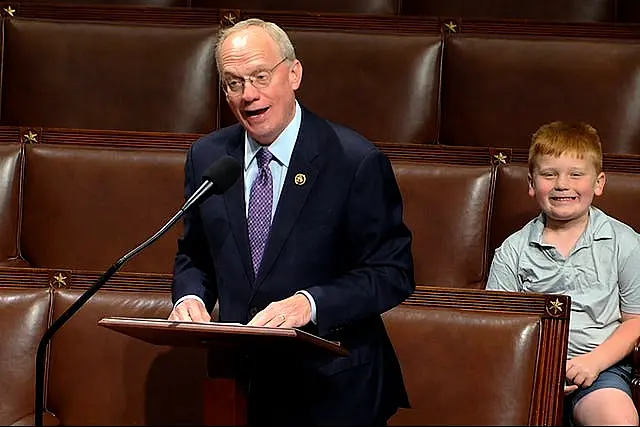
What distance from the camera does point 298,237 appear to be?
70cm

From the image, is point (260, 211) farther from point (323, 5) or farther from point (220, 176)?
point (323, 5)

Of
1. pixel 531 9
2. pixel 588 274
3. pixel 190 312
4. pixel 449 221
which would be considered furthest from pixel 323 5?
pixel 190 312

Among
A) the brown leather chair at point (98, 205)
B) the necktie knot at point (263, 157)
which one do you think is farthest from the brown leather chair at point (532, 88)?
the necktie knot at point (263, 157)

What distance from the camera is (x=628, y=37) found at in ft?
3.38

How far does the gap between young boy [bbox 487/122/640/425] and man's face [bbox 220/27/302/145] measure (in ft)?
0.66

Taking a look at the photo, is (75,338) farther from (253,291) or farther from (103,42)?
(103,42)

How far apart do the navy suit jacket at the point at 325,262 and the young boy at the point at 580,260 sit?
15 cm

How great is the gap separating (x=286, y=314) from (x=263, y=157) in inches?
4.3

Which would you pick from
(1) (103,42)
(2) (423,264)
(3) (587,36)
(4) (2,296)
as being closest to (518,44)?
(3) (587,36)

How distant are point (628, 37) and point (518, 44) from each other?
0.30 ft

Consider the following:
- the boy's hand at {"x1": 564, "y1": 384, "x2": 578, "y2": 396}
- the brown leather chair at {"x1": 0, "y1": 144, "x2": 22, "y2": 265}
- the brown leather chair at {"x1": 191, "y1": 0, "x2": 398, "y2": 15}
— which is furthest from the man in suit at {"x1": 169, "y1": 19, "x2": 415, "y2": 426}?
the brown leather chair at {"x1": 191, "y1": 0, "x2": 398, "y2": 15}

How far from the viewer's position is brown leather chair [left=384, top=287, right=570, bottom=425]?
758mm

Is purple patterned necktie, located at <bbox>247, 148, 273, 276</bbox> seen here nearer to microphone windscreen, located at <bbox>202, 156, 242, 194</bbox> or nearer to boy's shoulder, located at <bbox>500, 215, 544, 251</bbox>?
microphone windscreen, located at <bbox>202, 156, 242, 194</bbox>

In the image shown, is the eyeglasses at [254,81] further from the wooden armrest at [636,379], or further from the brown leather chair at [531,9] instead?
the brown leather chair at [531,9]
